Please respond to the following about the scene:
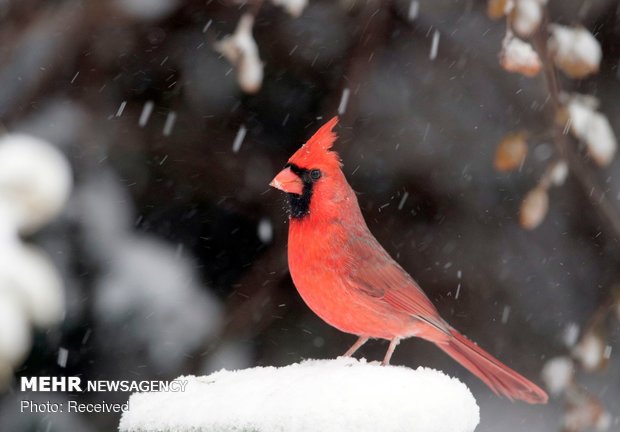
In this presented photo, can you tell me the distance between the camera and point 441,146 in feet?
9.08

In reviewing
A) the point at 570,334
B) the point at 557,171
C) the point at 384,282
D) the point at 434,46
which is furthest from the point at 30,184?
the point at 570,334

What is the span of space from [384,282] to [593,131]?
2.07 feet

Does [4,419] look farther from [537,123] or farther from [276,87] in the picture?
[537,123]

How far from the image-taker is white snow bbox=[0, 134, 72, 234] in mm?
1260

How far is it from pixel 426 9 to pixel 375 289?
133cm

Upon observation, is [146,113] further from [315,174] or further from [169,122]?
[315,174]

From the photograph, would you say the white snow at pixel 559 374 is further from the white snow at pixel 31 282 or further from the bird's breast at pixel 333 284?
the white snow at pixel 31 282

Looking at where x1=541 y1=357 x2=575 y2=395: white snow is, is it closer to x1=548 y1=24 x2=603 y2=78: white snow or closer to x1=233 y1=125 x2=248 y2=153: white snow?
x1=548 y1=24 x2=603 y2=78: white snow

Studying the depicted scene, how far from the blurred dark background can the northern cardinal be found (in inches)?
27.8

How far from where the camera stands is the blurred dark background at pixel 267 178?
2.30 meters

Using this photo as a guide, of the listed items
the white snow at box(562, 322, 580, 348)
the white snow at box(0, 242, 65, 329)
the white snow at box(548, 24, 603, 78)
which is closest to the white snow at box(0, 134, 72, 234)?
the white snow at box(0, 242, 65, 329)

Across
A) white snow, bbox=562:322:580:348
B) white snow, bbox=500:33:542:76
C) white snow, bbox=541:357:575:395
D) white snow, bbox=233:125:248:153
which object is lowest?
white snow, bbox=562:322:580:348

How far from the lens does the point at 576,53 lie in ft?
5.78

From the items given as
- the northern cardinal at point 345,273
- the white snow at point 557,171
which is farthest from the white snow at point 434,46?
the northern cardinal at point 345,273
